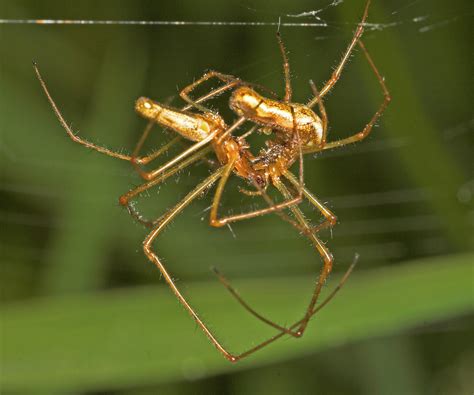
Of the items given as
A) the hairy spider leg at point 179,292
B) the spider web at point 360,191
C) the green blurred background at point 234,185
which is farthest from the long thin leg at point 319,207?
the spider web at point 360,191

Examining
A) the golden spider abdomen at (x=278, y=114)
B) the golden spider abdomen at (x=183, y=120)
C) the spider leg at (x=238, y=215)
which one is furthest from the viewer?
the spider leg at (x=238, y=215)

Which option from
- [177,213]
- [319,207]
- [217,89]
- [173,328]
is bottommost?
[173,328]

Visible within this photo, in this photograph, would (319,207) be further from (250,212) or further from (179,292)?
(179,292)

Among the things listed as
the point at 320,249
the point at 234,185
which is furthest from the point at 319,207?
the point at 234,185

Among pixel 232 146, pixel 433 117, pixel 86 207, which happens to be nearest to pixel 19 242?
pixel 86 207

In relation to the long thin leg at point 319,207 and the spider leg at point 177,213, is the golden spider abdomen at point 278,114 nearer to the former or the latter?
the long thin leg at point 319,207

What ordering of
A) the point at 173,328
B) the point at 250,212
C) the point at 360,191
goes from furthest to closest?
the point at 360,191
the point at 173,328
the point at 250,212

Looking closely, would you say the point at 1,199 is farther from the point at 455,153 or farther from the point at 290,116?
the point at 455,153
